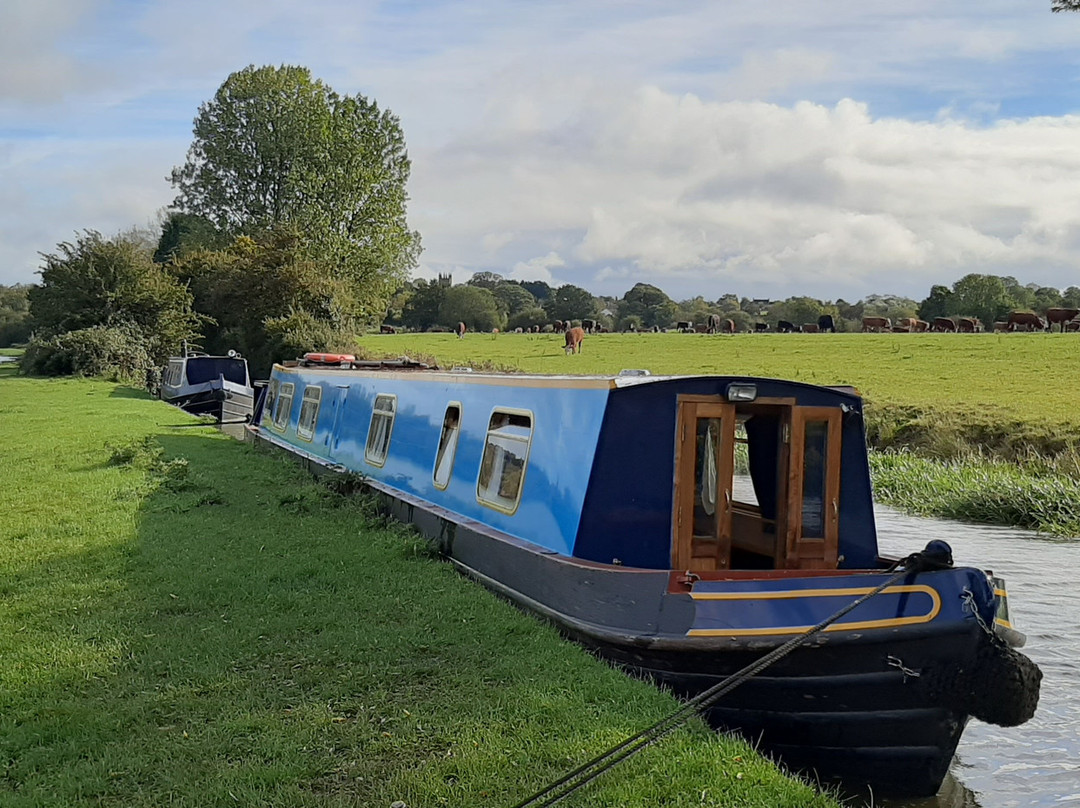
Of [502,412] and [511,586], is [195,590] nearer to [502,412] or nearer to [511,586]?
[511,586]

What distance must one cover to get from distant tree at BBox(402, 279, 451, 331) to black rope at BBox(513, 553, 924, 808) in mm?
66831

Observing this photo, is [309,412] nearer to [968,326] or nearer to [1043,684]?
[1043,684]

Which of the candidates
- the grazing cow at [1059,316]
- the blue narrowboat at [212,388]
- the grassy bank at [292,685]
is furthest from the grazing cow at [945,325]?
the grassy bank at [292,685]

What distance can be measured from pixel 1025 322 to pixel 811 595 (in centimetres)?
4644

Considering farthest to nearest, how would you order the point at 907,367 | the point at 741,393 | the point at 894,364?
1. the point at 894,364
2. the point at 907,367
3. the point at 741,393

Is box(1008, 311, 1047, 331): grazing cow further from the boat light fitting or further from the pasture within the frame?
the boat light fitting

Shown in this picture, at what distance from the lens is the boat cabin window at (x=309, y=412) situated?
13875mm

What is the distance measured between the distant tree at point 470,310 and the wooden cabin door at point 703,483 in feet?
207

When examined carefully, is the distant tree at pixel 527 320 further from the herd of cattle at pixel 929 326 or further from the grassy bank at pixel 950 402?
the grassy bank at pixel 950 402

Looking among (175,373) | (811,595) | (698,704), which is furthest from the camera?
(175,373)

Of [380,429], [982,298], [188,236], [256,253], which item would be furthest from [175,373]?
[982,298]

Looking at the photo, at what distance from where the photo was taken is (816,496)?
6488 millimetres

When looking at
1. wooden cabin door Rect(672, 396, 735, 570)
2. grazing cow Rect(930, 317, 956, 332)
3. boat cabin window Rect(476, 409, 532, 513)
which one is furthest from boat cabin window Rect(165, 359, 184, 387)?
grazing cow Rect(930, 317, 956, 332)

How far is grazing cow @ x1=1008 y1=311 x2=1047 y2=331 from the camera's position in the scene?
46.0 metres
